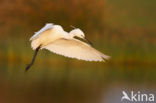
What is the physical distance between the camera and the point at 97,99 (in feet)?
29.5

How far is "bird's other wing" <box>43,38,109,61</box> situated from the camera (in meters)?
6.17

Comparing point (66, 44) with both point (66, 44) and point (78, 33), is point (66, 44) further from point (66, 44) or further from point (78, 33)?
point (78, 33)

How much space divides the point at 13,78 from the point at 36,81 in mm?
595

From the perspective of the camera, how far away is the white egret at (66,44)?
6129 millimetres

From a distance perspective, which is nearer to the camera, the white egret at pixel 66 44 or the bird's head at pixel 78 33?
the white egret at pixel 66 44

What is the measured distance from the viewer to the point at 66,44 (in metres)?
6.50

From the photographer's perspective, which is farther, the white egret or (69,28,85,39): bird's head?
(69,28,85,39): bird's head

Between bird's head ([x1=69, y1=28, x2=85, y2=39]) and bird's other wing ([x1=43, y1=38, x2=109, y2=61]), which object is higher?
bird's head ([x1=69, y1=28, x2=85, y2=39])

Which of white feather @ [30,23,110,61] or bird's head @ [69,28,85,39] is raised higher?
bird's head @ [69,28,85,39]

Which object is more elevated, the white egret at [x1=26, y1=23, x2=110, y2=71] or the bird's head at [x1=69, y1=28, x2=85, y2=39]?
A: the bird's head at [x1=69, y1=28, x2=85, y2=39]

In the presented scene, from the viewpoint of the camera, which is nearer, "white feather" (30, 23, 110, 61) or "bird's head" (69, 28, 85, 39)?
"white feather" (30, 23, 110, 61)

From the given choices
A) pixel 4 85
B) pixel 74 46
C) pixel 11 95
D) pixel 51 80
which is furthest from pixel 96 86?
pixel 74 46

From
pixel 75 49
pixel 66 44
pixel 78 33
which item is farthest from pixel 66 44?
pixel 78 33

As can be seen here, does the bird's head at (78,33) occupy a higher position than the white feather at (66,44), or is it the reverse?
the bird's head at (78,33)
